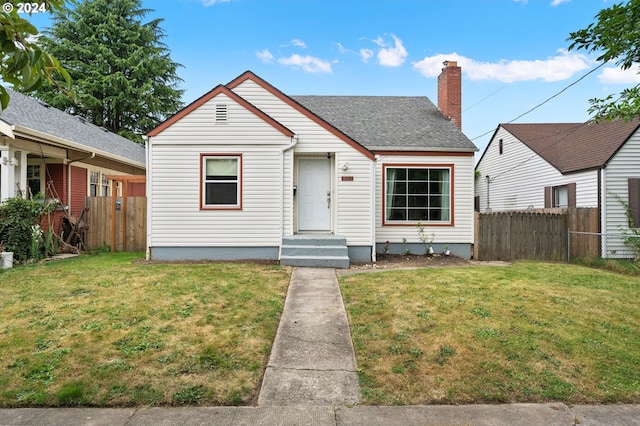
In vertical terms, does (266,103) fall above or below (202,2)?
below

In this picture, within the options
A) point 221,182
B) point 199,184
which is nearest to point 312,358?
point 221,182

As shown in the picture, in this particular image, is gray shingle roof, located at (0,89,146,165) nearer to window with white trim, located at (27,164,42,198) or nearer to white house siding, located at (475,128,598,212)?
window with white trim, located at (27,164,42,198)

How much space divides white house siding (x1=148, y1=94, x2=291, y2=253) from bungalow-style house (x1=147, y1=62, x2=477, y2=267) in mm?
26

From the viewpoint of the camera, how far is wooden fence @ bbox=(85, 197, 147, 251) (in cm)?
1163

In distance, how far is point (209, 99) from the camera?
967 centimetres

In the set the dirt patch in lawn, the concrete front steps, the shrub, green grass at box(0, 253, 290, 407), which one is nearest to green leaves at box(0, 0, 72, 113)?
green grass at box(0, 253, 290, 407)

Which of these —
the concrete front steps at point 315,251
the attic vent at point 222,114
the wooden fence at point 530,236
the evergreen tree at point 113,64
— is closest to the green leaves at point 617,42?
the wooden fence at point 530,236

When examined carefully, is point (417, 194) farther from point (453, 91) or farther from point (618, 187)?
point (618, 187)

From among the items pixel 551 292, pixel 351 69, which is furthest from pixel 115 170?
pixel 551 292

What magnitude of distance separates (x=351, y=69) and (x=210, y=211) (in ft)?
40.3

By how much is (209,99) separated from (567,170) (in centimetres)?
1237

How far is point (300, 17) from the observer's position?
15.4 m

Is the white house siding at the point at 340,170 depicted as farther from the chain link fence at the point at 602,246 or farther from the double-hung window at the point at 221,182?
the chain link fence at the point at 602,246

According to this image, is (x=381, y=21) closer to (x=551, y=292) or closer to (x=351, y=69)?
(x=351, y=69)
